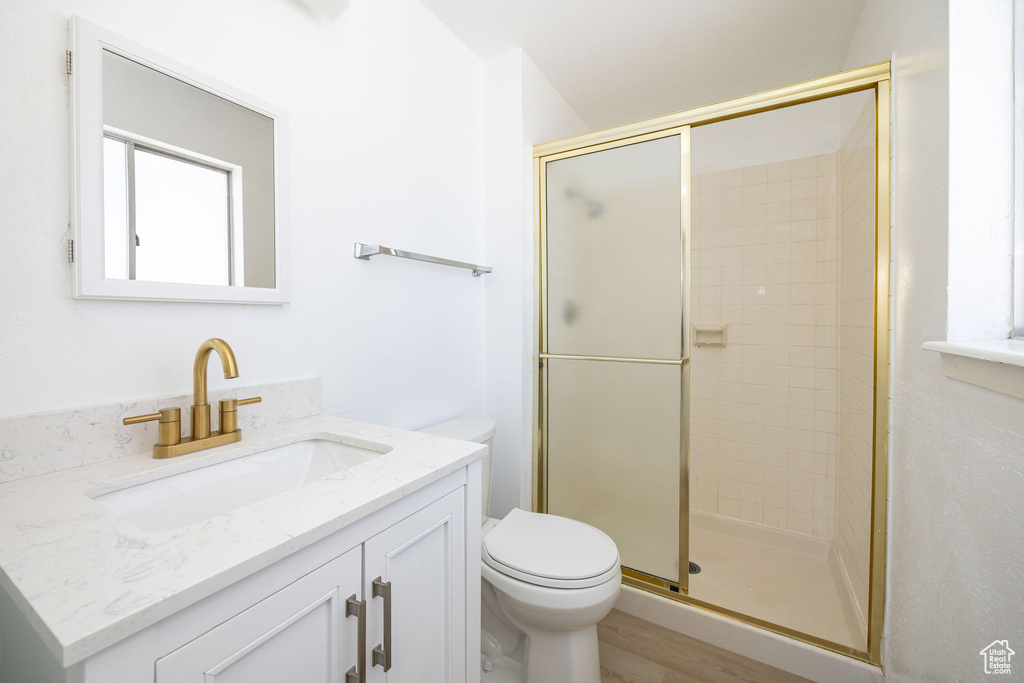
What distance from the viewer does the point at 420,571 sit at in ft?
2.64

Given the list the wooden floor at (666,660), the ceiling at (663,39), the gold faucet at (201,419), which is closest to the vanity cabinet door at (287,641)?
the gold faucet at (201,419)

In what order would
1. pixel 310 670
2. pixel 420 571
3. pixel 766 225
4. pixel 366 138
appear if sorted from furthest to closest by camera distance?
pixel 766 225 < pixel 366 138 < pixel 420 571 < pixel 310 670

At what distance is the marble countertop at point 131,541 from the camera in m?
0.41

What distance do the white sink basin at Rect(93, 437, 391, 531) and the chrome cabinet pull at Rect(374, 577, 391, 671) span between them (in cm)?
29

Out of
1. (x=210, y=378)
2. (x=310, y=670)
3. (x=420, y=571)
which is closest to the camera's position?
(x=310, y=670)

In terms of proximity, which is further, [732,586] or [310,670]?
[732,586]

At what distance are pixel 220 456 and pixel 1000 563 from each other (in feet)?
4.62

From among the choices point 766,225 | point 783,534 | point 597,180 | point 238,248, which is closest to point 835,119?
point 766,225

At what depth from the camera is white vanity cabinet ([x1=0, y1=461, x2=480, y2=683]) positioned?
460mm

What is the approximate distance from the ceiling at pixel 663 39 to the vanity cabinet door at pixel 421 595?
1.85 m

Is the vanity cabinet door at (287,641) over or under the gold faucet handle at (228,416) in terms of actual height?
under

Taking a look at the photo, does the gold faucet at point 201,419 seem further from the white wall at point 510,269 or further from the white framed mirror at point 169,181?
the white wall at point 510,269

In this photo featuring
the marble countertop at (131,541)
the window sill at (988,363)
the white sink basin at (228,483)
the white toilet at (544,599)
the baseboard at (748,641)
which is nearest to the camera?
the marble countertop at (131,541)

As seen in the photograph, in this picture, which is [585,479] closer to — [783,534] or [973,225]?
[783,534]
